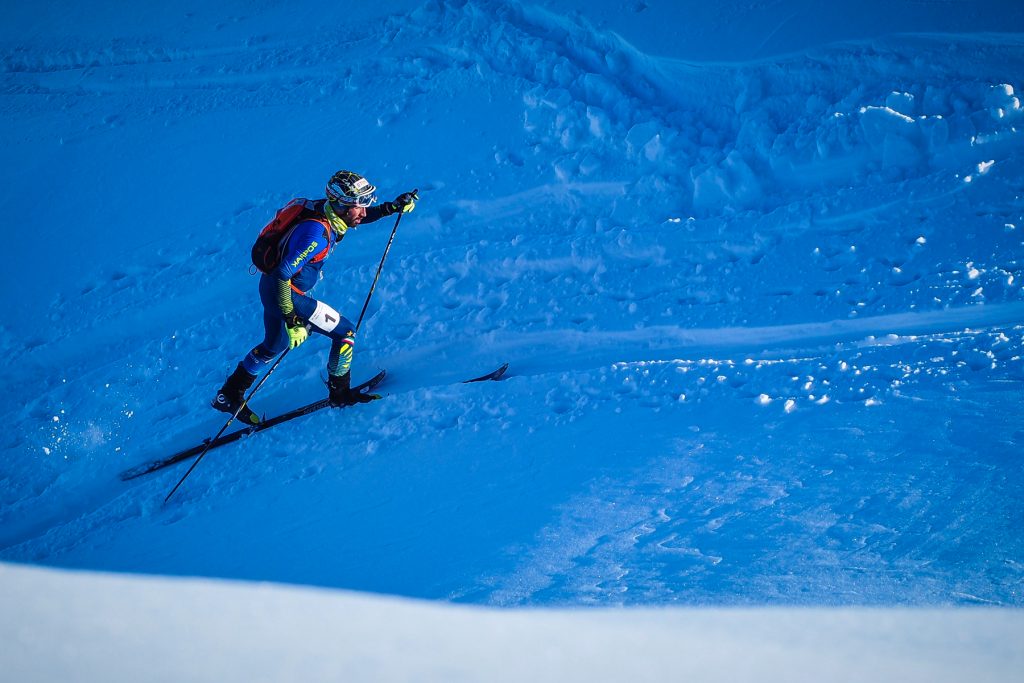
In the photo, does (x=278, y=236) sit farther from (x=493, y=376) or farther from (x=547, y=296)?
(x=547, y=296)

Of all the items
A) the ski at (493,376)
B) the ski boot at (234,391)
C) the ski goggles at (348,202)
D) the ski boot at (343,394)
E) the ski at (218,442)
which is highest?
the ski goggles at (348,202)

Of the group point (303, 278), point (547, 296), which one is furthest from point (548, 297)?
point (303, 278)

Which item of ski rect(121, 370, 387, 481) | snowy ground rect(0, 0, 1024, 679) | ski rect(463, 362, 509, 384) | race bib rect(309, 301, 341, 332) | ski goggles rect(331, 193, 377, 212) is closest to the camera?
snowy ground rect(0, 0, 1024, 679)

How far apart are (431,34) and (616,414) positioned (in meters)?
4.60

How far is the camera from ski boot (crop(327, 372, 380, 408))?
5.45 meters

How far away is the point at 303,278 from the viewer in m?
5.16

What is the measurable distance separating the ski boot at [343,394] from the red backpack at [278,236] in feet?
3.00

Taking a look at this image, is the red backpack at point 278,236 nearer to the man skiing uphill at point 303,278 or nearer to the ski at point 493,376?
the man skiing uphill at point 303,278

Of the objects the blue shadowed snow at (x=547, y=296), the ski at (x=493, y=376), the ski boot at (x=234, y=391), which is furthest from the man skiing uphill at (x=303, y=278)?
the ski at (x=493, y=376)

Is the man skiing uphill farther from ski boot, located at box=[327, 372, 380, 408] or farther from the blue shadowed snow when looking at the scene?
the blue shadowed snow

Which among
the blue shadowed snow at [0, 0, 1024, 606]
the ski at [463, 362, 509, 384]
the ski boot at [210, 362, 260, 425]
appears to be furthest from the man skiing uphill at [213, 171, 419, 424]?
the ski at [463, 362, 509, 384]

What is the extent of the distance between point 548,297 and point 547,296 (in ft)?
0.04

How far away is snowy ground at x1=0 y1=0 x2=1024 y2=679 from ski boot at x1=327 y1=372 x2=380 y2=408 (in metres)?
0.14

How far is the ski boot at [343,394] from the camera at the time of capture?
5449mm
